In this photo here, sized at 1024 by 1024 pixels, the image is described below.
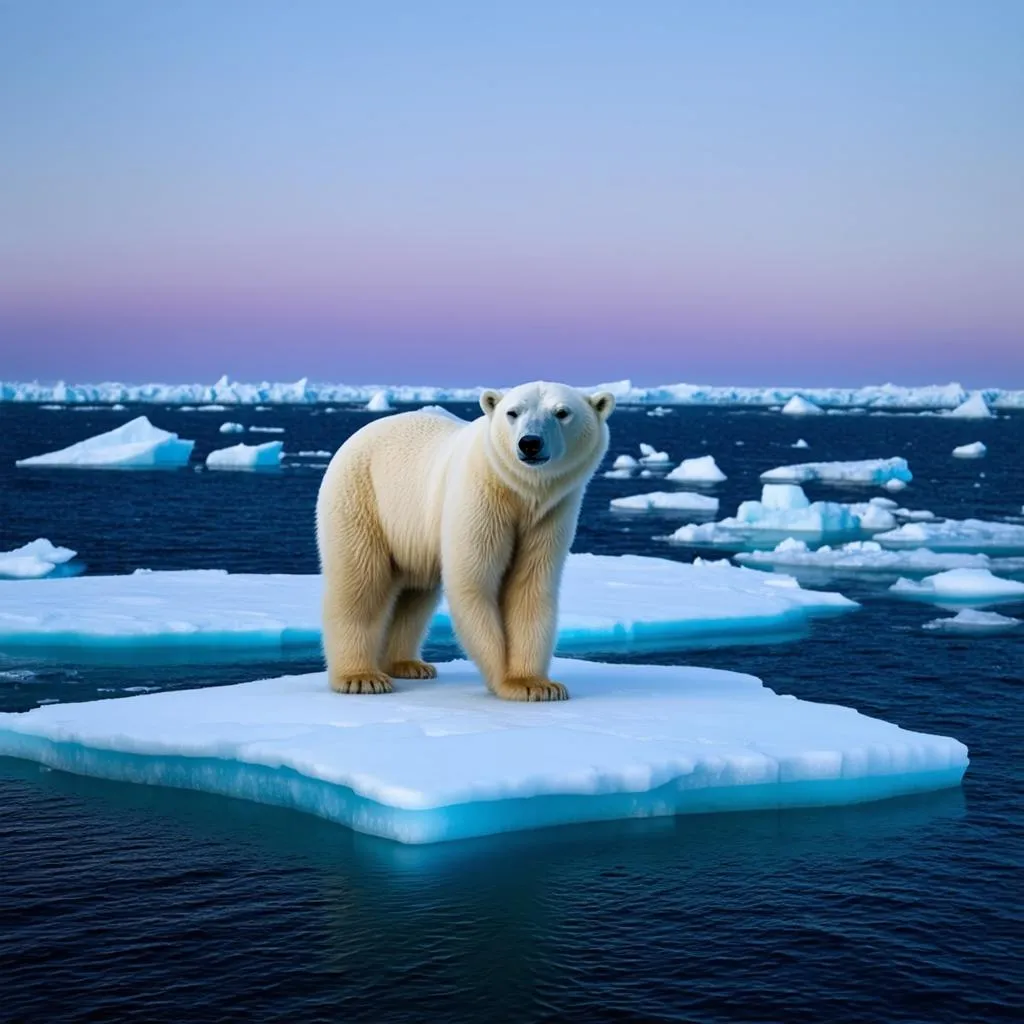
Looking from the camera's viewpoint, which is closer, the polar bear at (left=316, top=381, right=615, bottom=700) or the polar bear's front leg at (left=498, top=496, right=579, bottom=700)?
the polar bear at (left=316, top=381, right=615, bottom=700)

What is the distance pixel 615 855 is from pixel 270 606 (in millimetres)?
7928

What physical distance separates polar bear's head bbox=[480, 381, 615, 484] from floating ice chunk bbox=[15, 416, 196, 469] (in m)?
37.1

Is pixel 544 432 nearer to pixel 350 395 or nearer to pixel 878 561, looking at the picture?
pixel 878 561

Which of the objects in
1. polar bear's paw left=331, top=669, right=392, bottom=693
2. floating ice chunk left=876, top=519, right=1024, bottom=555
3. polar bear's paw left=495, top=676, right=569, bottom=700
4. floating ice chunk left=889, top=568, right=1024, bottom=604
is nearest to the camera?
polar bear's paw left=495, top=676, right=569, bottom=700

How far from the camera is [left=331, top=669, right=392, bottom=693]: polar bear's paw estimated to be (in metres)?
7.50

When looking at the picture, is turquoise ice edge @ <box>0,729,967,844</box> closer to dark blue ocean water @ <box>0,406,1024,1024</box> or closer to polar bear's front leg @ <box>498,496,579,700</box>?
dark blue ocean water @ <box>0,406,1024,1024</box>

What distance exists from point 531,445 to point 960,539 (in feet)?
59.5

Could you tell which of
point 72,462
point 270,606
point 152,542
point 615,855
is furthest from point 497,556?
point 72,462

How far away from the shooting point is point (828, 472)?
38750 millimetres

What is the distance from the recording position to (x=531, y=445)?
641 centimetres

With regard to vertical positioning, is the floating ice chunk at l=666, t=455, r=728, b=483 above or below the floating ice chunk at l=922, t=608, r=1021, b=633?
above

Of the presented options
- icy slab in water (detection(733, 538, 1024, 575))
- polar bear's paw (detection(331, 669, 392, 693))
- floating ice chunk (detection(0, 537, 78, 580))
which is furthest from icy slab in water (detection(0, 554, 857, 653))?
polar bear's paw (detection(331, 669, 392, 693))

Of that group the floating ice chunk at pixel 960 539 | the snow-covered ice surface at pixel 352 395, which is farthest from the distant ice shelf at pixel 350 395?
the floating ice chunk at pixel 960 539

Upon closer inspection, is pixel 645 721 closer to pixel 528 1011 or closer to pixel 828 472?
pixel 528 1011
